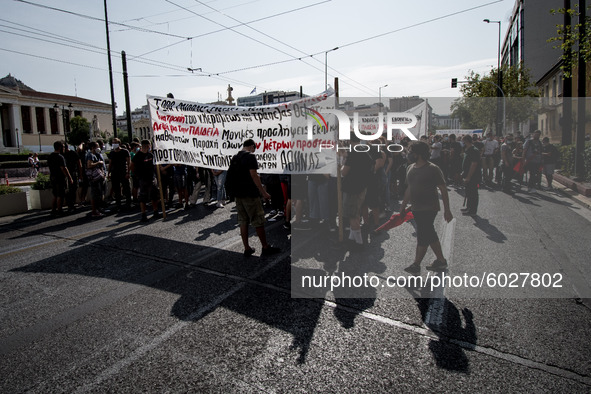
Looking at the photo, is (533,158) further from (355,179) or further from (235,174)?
→ (235,174)

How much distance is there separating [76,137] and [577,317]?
2691 inches

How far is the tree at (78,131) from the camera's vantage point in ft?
197

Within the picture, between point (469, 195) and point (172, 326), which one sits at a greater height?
point (469, 195)

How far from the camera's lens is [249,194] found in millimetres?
5652

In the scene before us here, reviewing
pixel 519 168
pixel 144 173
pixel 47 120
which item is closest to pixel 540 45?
pixel 519 168

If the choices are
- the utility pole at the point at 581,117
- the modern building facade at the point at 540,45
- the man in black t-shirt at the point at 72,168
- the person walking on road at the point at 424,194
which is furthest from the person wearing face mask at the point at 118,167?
the modern building facade at the point at 540,45

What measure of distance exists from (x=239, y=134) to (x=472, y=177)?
4679 millimetres

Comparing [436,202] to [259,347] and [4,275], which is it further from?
[4,275]

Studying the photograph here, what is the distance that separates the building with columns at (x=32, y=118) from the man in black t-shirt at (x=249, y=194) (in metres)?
69.1

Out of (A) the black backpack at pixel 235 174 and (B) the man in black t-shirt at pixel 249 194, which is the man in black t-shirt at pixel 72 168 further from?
(B) the man in black t-shirt at pixel 249 194

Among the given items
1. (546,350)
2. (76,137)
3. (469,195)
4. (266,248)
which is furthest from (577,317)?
(76,137)

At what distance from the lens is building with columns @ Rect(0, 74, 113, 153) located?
6838 centimetres

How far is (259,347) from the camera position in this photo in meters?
3.25

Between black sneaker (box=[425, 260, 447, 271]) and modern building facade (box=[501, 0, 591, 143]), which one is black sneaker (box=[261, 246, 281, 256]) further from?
modern building facade (box=[501, 0, 591, 143])
